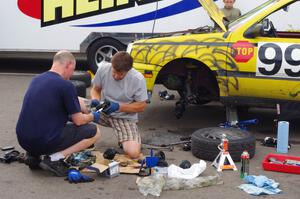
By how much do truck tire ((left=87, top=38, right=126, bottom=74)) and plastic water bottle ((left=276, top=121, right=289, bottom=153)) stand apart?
5.17m

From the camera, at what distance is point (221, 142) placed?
562 cm

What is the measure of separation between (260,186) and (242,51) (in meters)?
2.05

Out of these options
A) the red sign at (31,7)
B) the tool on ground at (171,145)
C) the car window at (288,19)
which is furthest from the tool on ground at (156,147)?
the red sign at (31,7)

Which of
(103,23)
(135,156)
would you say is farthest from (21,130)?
(103,23)

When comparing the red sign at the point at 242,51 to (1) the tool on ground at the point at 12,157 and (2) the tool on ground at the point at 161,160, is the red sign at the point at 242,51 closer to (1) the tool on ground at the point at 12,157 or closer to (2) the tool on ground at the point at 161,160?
(2) the tool on ground at the point at 161,160

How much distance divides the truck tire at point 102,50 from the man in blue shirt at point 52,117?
5541mm

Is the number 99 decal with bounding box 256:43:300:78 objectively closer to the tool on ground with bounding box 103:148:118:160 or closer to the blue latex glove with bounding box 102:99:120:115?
the blue latex glove with bounding box 102:99:120:115

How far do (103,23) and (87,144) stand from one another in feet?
18.4

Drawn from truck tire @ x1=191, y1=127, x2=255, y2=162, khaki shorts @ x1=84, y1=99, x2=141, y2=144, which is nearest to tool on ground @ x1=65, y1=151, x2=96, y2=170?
khaki shorts @ x1=84, y1=99, x2=141, y2=144

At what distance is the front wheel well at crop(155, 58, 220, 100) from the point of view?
705 centimetres

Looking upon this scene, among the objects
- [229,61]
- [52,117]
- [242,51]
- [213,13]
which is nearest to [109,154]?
[52,117]

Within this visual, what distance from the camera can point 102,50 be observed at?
1092 cm

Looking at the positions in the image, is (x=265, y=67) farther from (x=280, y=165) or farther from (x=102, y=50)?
(x=102, y=50)

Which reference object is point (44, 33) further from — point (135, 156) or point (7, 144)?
point (135, 156)
